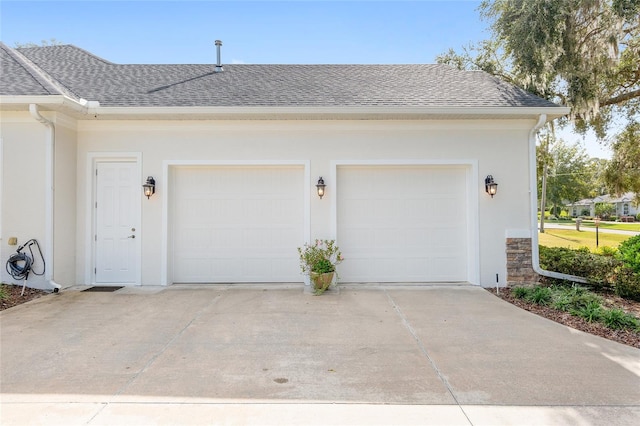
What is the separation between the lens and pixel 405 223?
6.45m

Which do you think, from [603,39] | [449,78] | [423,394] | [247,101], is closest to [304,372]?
[423,394]

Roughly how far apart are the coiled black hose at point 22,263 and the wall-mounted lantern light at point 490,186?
8098mm

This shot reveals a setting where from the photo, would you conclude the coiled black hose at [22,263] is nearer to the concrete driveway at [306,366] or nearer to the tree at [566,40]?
the concrete driveway at [306,366]

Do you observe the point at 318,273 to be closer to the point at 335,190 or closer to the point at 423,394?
the point at 335,190

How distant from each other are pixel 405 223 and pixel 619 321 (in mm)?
3326

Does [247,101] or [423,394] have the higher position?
[247,101]

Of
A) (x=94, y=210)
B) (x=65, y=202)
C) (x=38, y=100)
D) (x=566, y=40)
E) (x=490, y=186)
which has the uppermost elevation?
(x=566, y=40)

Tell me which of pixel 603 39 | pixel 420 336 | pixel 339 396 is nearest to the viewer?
pixel 339 396

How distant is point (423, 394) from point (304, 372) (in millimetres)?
1039

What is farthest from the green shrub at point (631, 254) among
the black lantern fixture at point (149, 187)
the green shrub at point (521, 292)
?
the black lantern fixture at point (149, 187)

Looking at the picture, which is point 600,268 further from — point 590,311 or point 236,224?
point 236,224

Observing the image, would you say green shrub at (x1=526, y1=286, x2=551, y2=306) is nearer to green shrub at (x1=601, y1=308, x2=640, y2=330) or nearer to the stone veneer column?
the stone veneer column

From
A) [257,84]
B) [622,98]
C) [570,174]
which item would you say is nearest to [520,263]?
[622,98]

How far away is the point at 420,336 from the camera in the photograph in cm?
386
